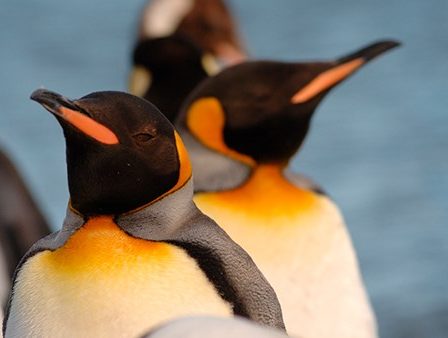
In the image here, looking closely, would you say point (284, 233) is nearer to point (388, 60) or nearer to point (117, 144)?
point (117, 144)

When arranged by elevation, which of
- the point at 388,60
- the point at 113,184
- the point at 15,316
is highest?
the point at 113,184

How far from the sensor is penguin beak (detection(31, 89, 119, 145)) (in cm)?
Result: 277

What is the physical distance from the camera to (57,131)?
11.0 metres

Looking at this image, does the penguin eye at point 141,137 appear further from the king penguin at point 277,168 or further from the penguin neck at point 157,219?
the king penguin at point 277,168

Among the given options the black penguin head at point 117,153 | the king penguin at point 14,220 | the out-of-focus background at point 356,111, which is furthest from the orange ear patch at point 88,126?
the out-of-focus background at point 356,111

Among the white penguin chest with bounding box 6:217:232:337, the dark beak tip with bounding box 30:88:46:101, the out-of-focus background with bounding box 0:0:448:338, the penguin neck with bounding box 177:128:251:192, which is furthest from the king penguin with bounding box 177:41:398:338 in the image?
the out-of-focus background with bounding box 0:0:448:338

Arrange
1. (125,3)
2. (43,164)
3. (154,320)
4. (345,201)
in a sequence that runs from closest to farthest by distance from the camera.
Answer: (154,320) < (345,201) < (43,164) < (125,3)

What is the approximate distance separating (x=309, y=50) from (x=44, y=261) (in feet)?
37.3

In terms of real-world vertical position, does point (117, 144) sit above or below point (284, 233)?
above

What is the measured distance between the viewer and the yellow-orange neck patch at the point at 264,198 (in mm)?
3996

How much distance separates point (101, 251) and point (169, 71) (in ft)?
10.7

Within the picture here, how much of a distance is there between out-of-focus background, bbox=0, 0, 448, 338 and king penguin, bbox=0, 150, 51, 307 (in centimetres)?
73

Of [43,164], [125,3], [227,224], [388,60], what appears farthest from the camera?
[125,3]

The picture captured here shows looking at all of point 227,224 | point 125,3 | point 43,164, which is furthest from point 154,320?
point 125,3
